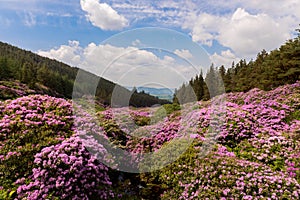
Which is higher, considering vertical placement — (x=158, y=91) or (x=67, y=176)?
(x=158, y=91)

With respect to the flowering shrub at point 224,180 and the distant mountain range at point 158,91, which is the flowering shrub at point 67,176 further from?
the distant mountain range at point 158,91

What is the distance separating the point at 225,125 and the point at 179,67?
2.90m

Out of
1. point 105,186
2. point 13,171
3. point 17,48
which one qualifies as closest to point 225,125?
point 105,186

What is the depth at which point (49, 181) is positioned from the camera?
5.96 metres

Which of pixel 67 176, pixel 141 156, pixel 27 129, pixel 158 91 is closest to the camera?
pixel 67 176

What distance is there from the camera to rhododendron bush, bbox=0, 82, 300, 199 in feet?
19.7

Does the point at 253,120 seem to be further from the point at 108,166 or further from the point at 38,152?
the point at 38,152

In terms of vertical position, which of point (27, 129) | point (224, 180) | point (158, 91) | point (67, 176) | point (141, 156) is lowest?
point (67, 176)

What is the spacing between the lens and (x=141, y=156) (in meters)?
8.35

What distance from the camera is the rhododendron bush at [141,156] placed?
601cm

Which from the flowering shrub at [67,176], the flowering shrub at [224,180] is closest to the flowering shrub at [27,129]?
the flowering shrub at [67,176]

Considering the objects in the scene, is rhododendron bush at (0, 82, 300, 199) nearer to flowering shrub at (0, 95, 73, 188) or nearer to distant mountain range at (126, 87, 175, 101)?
flowering shrub at (0, 95, 73, 188)

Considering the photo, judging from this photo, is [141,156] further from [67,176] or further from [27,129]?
[27,129]

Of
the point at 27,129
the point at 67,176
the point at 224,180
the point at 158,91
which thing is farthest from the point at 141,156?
the point at 27,129
